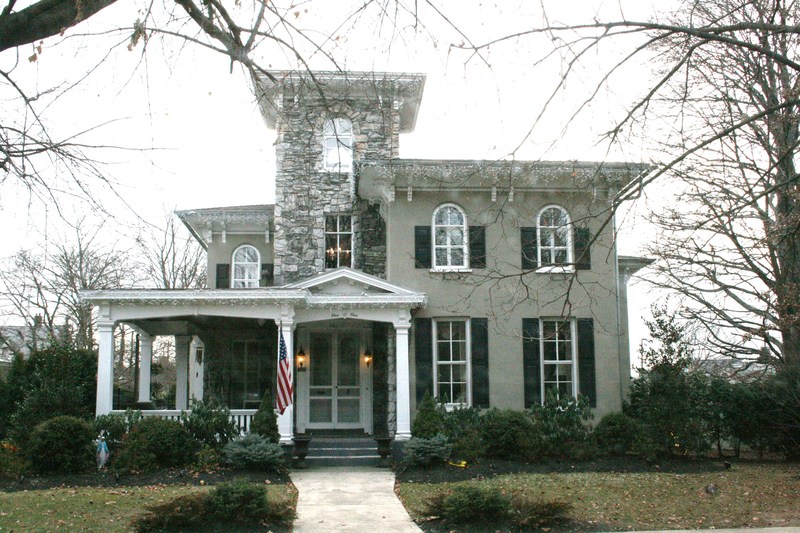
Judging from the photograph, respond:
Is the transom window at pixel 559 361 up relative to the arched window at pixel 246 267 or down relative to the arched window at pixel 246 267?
down

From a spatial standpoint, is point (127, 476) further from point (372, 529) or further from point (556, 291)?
point (556, 291)

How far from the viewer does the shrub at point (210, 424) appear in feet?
49.0

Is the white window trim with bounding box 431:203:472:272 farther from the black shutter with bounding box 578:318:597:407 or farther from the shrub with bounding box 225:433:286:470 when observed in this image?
the shrub with bounding box 225:433:286:470

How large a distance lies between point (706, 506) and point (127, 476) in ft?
30.1

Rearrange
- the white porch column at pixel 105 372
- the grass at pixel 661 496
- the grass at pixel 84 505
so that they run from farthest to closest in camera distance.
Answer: the white porch column at pixel 105 372 → the grass at pixel 661 496 → the grass at pixel 84 505

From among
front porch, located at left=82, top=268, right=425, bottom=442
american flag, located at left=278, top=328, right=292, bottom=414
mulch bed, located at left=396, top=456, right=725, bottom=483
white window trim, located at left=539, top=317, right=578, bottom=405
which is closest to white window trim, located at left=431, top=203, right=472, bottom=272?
front porch, located at left=82, top=268, right=425, bottom=442

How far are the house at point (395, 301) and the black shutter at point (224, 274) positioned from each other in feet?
5.17

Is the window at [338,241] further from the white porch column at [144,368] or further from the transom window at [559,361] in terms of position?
the transom window at [559,361]

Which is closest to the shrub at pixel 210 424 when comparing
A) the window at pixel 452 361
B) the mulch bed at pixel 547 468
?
the mulch bed at pixel 547 468

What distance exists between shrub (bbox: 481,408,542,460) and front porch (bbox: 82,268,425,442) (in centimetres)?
170

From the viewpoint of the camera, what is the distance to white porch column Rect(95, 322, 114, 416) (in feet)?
51.8

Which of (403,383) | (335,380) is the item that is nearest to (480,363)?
(403,383)

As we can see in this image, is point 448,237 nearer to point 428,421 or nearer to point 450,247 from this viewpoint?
point 450,247

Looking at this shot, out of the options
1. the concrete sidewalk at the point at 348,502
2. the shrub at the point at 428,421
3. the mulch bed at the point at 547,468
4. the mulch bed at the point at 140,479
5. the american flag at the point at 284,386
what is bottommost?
the concrete sidewalk at the point at 348,502
